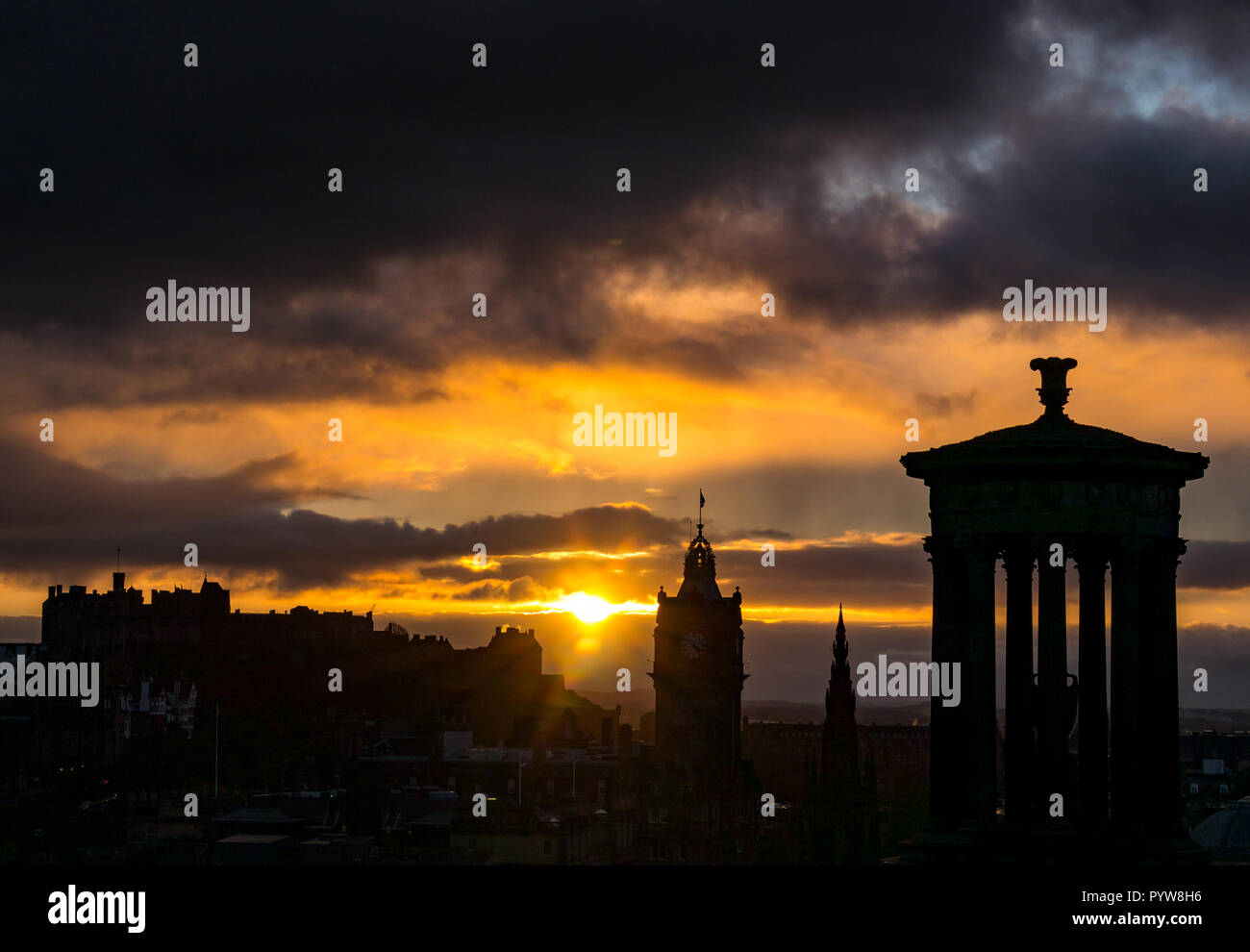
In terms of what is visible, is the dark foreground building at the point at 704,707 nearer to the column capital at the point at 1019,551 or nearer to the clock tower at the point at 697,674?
the clock tower at the point at 697,674

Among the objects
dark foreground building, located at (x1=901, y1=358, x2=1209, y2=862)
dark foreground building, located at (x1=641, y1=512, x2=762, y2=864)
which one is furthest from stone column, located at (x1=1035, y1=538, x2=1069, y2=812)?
dark foreground building, located at (x1=641, y1=512, x2=762, y2=864)

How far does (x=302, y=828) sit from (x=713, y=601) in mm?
67441

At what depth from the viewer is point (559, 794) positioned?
16875 cm

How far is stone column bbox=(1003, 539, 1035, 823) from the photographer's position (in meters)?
44.0

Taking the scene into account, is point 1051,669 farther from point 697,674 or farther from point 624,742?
point 697,674

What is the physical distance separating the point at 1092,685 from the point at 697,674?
491 feet

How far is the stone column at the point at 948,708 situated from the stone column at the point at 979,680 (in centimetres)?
20

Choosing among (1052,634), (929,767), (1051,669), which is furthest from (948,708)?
(929,767)

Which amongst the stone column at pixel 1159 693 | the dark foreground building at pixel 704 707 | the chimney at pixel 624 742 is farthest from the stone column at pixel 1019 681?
the chimney at pixel 624 742

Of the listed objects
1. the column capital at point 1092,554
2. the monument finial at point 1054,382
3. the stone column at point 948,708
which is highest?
the monument finial at point 1054,382

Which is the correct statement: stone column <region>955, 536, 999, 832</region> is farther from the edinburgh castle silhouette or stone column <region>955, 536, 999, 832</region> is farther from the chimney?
the chimney

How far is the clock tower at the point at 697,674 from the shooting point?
192375 millimetres
